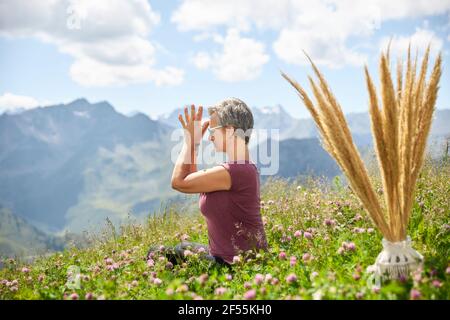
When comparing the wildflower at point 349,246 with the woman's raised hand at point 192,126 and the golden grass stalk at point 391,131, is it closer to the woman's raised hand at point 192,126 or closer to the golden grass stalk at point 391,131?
the golden grass stalk at point 391,131

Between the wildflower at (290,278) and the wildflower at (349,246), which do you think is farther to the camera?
the wildflower at (349,246)

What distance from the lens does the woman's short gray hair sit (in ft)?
12.4

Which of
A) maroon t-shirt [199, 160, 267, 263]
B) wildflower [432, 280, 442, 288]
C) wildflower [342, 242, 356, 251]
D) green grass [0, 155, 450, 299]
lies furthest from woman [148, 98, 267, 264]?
wildflower [432, 280, 442, 288]

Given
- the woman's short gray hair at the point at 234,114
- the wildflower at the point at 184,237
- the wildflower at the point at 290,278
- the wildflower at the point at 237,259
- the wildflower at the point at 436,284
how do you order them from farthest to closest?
the wildflower at the point at 184,237
the woman's short gray hair at the point at 234,114
the wildflower at the point at 237,259
the wildflower at the point at 290,278
the wildflower at the point at 436,284

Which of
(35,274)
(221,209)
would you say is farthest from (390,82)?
(35,274)

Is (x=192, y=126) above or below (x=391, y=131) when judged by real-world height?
above

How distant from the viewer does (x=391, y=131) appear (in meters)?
2.42

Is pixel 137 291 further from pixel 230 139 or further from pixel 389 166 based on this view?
pixel 389 166

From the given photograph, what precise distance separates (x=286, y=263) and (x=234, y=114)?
1.28 metres

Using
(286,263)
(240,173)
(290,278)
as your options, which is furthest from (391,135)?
(240,173)

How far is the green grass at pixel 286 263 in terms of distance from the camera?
8.69 ft

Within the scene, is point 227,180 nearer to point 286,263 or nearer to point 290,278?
point 286,263

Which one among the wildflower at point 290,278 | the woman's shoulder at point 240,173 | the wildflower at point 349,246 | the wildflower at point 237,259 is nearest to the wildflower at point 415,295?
the wildflower at point 290,278

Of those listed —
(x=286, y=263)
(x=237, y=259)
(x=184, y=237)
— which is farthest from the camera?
(x=184, y=237)
